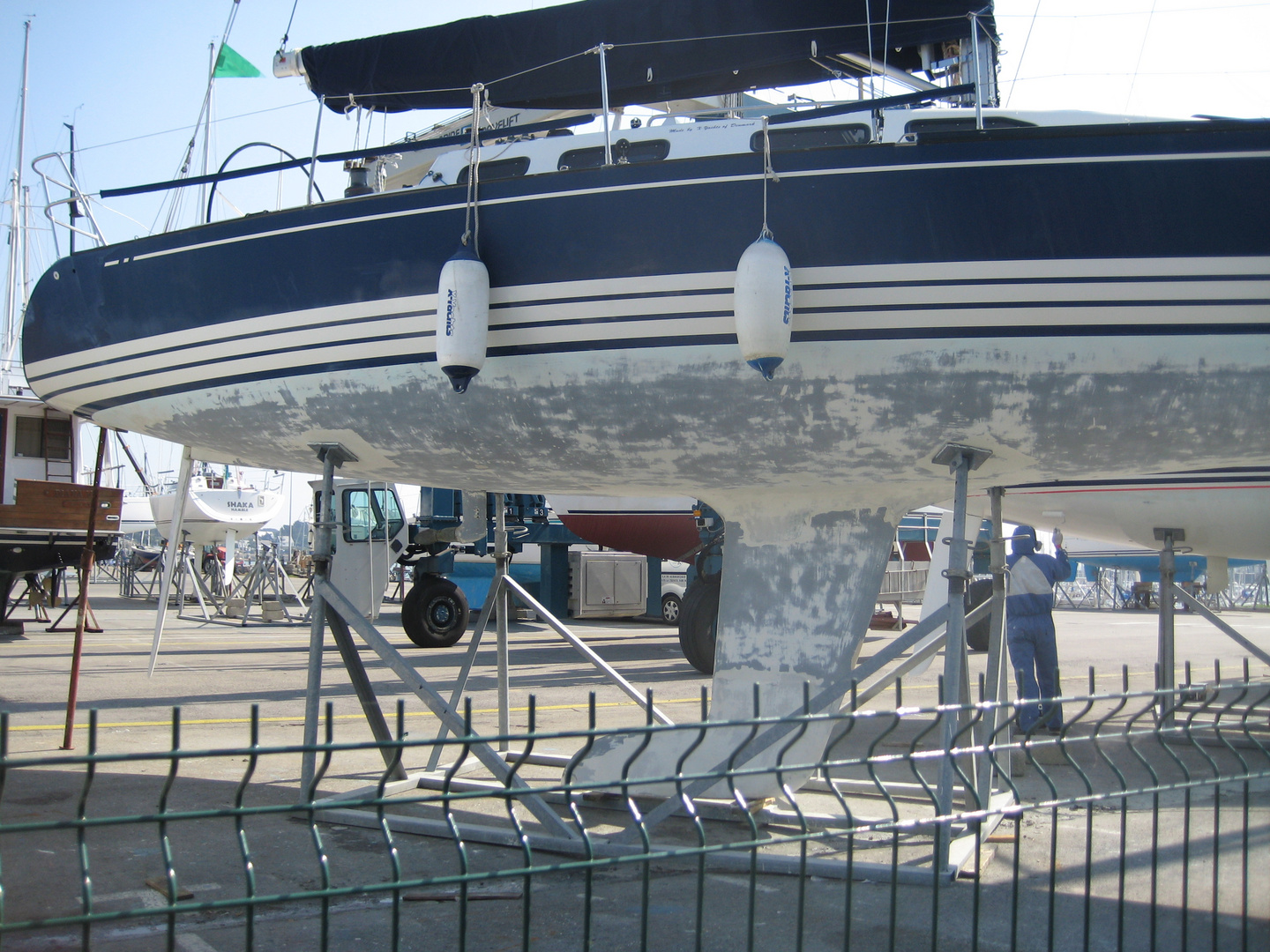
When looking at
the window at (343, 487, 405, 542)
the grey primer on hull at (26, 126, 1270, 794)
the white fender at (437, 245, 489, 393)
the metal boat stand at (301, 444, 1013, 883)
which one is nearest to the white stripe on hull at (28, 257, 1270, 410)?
the grey primer on hull at (26, 126, 1270, 794)

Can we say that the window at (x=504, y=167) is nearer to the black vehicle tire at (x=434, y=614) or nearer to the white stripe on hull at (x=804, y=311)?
the white stripe on hull at (x=804, y=311)

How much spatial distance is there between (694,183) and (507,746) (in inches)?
157

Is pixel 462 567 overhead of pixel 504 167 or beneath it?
beneath

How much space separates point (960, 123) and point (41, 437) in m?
16.1

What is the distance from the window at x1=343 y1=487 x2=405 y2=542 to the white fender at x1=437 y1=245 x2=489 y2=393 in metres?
11.0

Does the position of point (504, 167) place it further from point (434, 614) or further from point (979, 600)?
point (979, 600)

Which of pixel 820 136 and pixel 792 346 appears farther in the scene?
pixel 820 136

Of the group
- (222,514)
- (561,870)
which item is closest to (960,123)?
(561,870)

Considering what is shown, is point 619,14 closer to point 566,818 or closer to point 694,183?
point 694,183

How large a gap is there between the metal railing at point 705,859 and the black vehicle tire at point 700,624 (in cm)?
467

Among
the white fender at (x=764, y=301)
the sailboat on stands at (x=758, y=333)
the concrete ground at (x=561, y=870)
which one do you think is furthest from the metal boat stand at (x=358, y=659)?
the white fender at (x=764, y=301)

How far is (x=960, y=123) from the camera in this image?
6309mm

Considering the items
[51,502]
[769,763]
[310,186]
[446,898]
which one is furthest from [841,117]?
[51,502]

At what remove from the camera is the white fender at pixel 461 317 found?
4.23 metres
